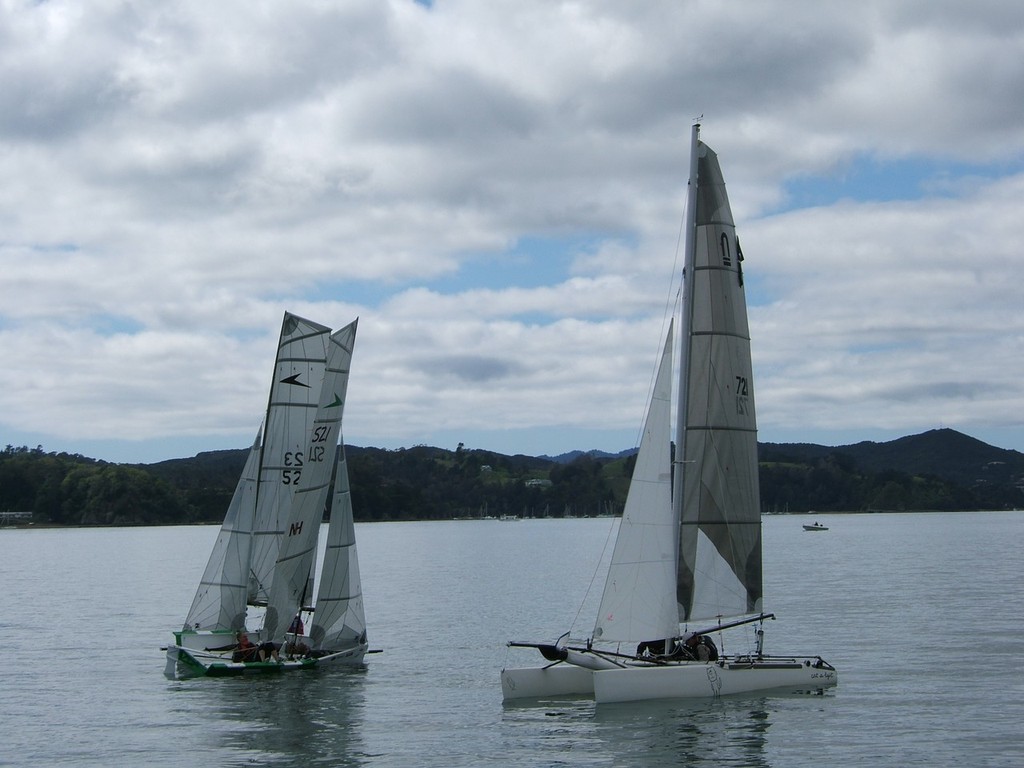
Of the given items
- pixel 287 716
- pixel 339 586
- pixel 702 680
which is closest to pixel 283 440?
pixel 339 586

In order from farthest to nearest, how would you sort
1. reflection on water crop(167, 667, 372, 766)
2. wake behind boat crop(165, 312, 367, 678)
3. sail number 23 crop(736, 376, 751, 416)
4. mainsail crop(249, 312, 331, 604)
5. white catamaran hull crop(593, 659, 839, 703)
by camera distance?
1. mainsail crop(249, 312, 331, 604)
2. wake behind boat crop(165, 312, 367, 678)
3. sail number 23 crop(736, 376, 751, 416)
4. white catamaran hull crop(593, 659, 839, 703)
5. reflection on water crop(167, 667, 372, 766)

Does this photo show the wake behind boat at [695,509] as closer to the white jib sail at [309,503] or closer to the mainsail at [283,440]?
the white jib sail at [309,503]

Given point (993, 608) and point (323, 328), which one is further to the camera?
point (993, 608)

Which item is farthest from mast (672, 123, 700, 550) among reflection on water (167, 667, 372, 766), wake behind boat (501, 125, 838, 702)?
reflection on water (167, 667, 372, 766)

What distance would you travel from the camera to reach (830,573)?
318 feet

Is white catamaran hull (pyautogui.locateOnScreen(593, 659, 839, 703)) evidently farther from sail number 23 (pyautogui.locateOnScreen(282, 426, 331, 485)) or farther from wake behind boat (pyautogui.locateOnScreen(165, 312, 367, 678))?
sail number 23 (pyautogui.locateOnScreen(282, 426, 331, 485))

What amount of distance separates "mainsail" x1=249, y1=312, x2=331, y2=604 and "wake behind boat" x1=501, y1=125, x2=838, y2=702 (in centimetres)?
1286

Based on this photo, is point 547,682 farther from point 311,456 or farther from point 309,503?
point 311,456

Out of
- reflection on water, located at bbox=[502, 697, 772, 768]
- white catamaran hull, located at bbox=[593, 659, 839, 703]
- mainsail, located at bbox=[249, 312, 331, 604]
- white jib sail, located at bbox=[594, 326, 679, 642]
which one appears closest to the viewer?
reflection on water, located at bbox=[502, 697, 772, 768]

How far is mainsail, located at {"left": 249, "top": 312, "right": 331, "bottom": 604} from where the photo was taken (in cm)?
4162

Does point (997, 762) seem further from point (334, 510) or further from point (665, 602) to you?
point (334, 510)

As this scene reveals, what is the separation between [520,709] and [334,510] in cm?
1011

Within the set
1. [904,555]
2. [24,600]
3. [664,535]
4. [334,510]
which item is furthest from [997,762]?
[904,555]

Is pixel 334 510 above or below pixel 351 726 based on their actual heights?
above
